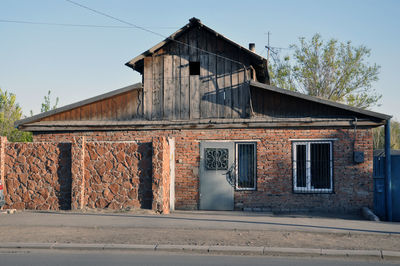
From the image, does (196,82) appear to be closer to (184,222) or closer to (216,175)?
(216,175)

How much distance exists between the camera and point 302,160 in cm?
1542

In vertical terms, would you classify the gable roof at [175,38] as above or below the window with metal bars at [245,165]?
above

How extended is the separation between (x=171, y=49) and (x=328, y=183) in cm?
749

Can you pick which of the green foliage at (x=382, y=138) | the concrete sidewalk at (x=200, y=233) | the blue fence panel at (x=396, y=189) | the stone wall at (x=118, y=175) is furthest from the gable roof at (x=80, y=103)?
the green foliage at (x=382, y=138)

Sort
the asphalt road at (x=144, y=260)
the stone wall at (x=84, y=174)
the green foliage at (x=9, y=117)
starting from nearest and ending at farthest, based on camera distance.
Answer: the asphalt road at (x=144, y=260) < the stone wall at (x=84, y=174) < the green foliage at (x=9, y=117)

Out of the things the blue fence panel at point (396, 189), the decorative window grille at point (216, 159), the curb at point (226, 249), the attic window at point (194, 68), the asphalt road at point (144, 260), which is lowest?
the asphalt road at point (144, 260)

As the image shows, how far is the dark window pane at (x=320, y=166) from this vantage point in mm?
15250

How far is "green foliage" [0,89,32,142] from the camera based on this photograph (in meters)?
33.8

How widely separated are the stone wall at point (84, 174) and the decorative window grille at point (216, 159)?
183 centimetres

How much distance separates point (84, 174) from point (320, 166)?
7.91 m

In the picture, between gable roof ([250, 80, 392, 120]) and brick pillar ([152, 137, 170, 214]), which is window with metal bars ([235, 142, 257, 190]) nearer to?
gable roof ([250, 80, 392, 120])

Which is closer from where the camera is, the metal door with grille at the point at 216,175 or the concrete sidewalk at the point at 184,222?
the concrete sidewalk at the point at 184,222

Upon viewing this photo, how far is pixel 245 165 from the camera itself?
15.8 meters

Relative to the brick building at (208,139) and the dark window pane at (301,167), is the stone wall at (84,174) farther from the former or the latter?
the dark window pane at (301,167)
